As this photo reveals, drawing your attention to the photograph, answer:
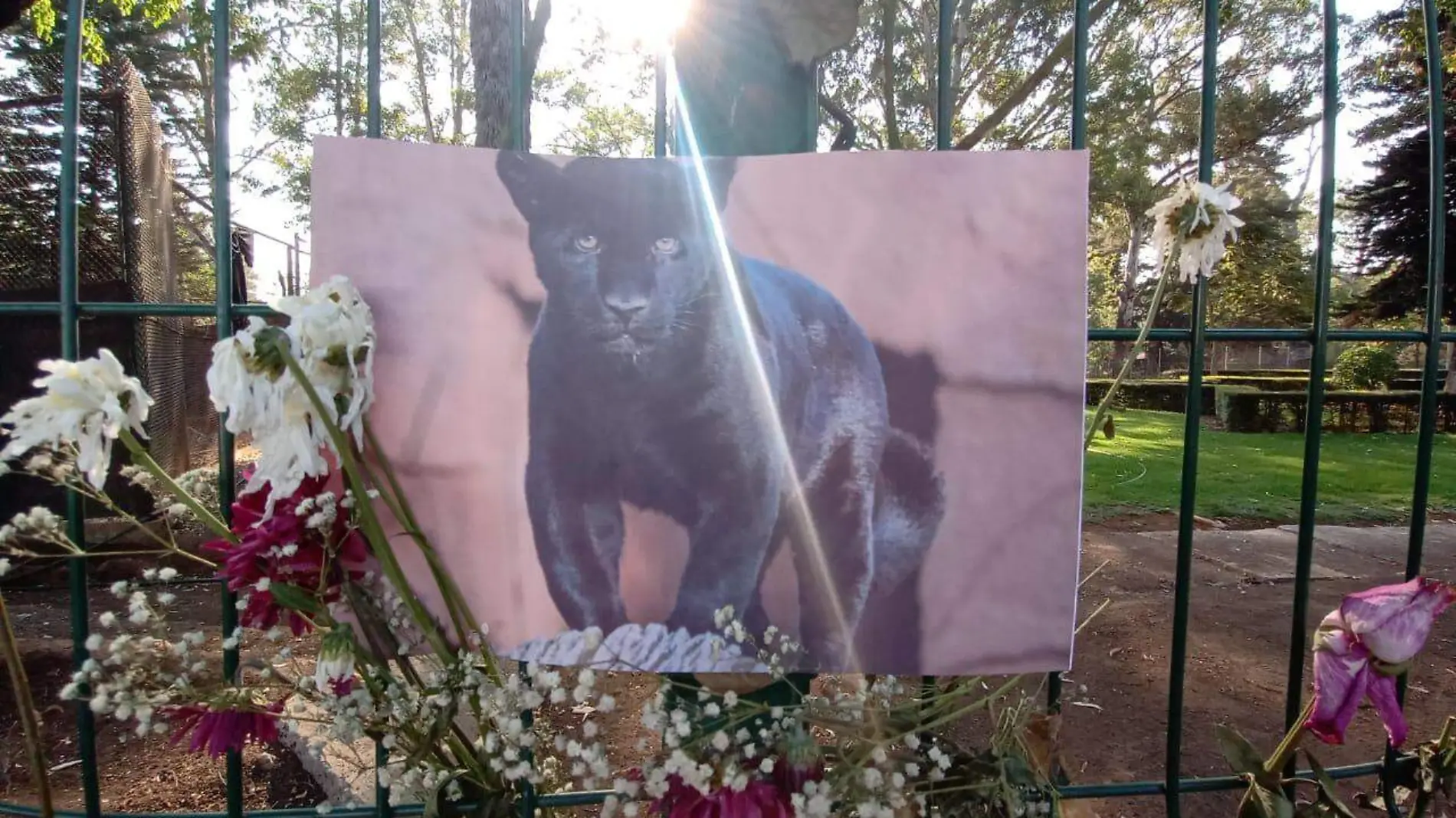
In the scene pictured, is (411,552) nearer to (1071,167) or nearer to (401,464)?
(401,464)

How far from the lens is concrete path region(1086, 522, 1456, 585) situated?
14.9 feet

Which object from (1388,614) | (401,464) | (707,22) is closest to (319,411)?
(401,464)

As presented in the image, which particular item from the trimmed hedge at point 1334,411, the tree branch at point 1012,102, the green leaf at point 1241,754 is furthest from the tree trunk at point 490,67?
the trimmed hedge at point 1334,411

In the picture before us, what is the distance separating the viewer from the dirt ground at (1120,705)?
7.85 ft

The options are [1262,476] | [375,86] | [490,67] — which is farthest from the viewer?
[1262,476]

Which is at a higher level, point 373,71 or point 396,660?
point 373,71

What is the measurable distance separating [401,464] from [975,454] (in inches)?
27.0

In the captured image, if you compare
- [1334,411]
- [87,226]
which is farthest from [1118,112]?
[87,226]

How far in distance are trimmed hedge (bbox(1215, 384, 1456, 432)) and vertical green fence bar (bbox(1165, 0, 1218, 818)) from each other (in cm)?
1296

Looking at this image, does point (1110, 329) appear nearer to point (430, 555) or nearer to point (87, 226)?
point (430, 555)

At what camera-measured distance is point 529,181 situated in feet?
3.03

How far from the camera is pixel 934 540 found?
3.13 ft

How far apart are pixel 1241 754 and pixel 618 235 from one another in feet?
3.08

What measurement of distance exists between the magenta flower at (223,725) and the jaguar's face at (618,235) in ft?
1.83
